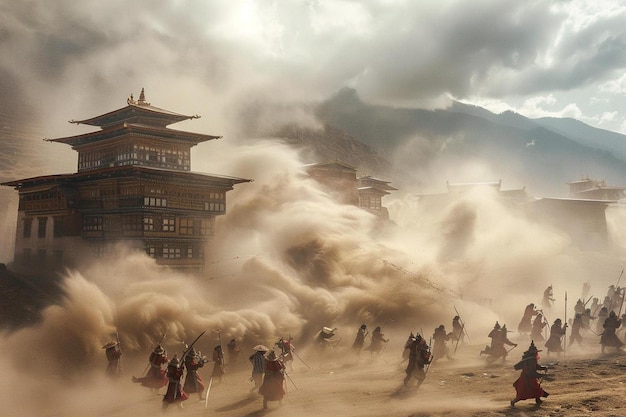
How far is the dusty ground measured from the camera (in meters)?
15.2

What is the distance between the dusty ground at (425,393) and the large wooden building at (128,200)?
1309 cm

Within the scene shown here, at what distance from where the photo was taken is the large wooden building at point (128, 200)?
115ft

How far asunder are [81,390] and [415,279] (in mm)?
25453

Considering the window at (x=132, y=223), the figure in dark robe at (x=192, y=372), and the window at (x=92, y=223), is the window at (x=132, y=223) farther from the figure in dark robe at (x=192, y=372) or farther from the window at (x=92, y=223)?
the figure in dark robe at (x=192, y=372)

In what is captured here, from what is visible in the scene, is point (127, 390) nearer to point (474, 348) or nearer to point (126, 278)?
point (126, 278)

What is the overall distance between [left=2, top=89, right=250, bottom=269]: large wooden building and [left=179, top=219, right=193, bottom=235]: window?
2.8 inches

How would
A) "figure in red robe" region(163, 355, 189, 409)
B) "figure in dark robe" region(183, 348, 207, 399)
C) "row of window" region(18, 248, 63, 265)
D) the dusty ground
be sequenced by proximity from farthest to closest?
"row of window" region(18, 248, 63, 265) → "figure in dark robe" region(183, 348, 207, 399) → "figure in red robe" region(163, 355, 189, 409) → the dusty ground

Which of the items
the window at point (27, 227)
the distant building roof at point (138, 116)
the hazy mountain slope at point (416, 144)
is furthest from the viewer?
the hazy mountain slope at point (416, 144)

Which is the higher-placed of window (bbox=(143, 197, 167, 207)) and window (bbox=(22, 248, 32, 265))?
window (bbox=(143, 197, 167, 207))

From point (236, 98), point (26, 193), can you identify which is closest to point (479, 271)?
point (26, 193)

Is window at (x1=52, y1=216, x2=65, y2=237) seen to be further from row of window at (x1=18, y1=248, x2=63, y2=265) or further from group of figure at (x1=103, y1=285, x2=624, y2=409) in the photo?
group of figure at (x1=103, y1=285, x2=624, y2=409)

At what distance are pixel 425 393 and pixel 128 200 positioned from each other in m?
24.6

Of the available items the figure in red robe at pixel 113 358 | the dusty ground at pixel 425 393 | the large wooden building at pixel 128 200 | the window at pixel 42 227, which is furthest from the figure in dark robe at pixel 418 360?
the window at pixel 42 227

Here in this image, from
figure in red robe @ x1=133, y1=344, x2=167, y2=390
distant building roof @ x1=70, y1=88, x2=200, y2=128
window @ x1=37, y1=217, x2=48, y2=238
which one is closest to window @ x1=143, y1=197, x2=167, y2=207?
distant building roof @ x1=70, y1=88, x2=200, y2=128
